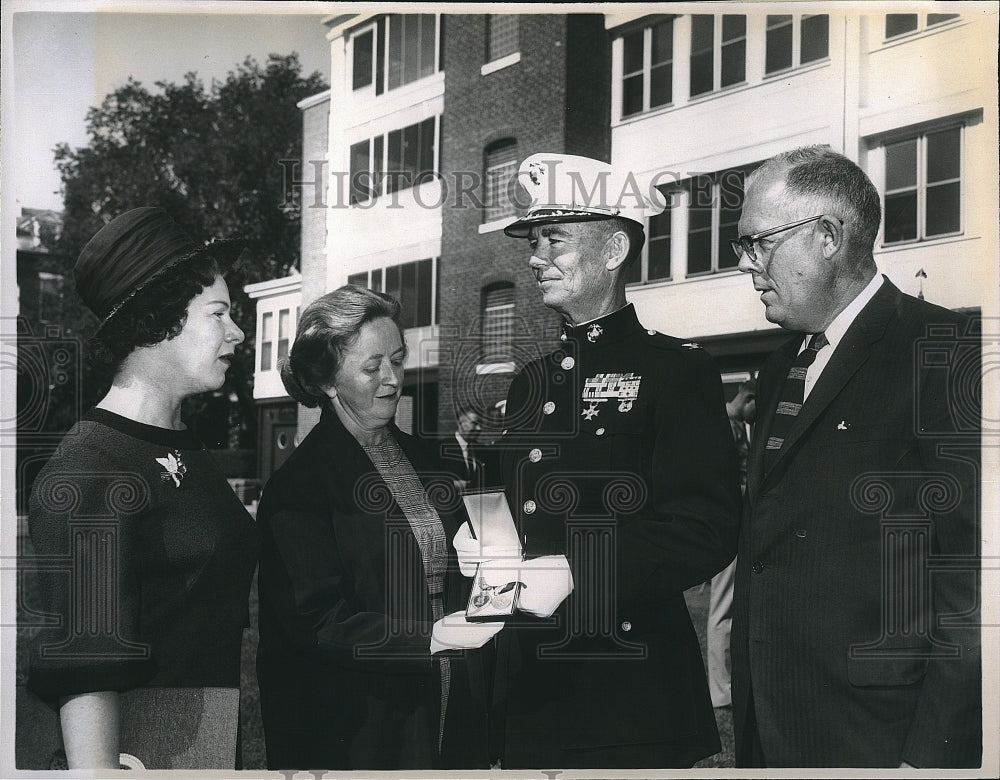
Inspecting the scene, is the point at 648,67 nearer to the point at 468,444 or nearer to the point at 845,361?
the point at 845,361

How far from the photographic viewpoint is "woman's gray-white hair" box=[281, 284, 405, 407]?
312 centimetres

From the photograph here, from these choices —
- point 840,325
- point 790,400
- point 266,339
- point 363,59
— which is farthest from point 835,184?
point 266,339

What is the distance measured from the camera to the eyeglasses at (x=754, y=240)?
283cm

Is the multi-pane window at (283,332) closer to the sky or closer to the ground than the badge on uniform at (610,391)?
closer to the sky

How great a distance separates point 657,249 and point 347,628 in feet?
5.21

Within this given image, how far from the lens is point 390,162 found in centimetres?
332

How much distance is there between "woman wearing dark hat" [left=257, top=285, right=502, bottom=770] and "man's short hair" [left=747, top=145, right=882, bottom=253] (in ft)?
4.35

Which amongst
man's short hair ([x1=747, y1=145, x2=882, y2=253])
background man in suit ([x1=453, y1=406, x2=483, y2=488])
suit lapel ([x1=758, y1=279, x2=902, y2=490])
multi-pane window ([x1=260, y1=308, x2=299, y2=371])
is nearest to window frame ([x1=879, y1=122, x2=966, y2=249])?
man's short hair ([x1=747, y1=145, x2=882, y2=253])

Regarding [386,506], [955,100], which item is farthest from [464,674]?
[955,100]

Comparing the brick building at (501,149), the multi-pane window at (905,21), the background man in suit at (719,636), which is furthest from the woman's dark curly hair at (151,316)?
the background man in suit at (719,636)

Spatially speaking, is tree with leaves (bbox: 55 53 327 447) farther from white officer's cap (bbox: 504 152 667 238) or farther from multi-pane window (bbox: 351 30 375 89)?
white officer's cap (bbox: 504 152 667 238)

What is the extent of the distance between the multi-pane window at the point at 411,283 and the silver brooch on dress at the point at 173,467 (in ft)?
2.77

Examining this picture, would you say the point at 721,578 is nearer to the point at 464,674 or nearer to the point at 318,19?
the point at 464,674

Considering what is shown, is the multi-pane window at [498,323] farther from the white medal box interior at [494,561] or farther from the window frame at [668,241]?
the white medal box interior at [494,561]
